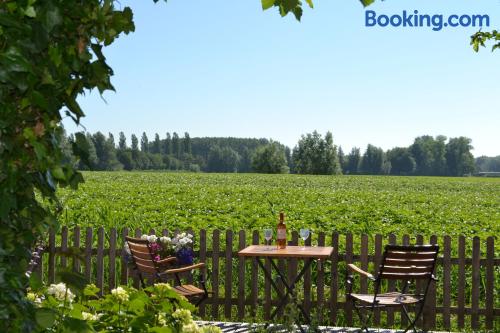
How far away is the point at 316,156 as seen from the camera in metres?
101

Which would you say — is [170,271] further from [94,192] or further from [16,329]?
[94,192]

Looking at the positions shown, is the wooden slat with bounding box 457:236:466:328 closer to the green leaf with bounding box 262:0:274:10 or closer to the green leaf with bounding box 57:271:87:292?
the green leaf with bounding box 262:0:274:10

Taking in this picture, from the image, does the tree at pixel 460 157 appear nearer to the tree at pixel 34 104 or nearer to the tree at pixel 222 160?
the tree at pixel 222 160

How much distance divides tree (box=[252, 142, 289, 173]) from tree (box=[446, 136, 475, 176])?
6035 cm

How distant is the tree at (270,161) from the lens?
347ft

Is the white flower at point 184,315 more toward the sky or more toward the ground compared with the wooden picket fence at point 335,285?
more toward the sky

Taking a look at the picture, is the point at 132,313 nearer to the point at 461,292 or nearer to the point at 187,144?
the point at 461,292

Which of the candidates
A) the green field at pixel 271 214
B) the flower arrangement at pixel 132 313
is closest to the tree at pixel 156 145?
the green field at pixel 271 214

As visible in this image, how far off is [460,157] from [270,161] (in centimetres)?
6800

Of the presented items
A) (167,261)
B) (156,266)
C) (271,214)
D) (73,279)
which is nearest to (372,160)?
(271,214)

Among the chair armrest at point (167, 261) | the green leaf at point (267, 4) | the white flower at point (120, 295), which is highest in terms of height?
the green leaf at point (267, 4)

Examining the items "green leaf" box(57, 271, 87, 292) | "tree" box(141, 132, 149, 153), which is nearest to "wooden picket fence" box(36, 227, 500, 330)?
"green leaf" box(57, 271, 87, 292)

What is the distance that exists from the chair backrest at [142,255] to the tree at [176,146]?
165m

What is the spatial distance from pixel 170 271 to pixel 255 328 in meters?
1.05
